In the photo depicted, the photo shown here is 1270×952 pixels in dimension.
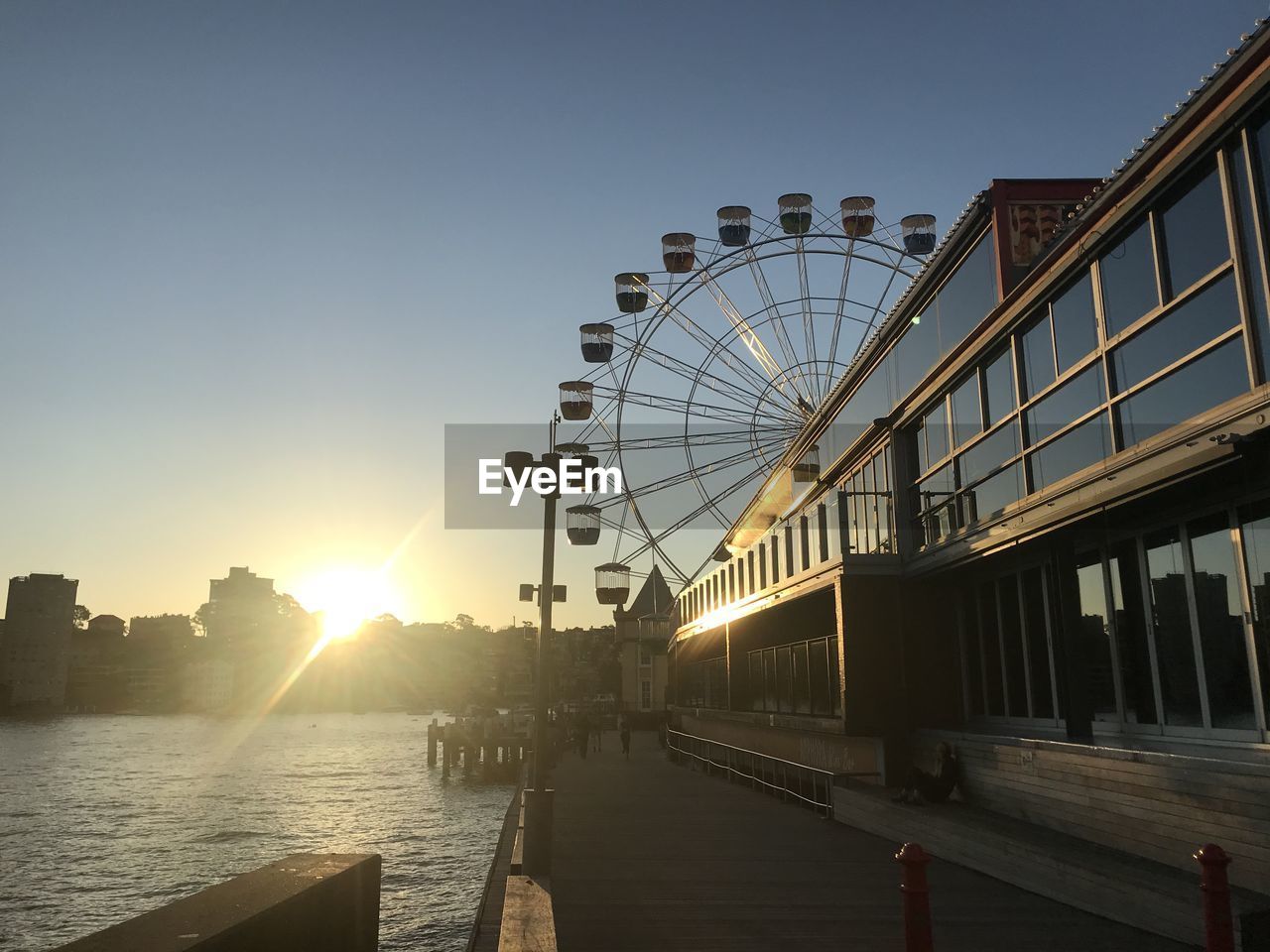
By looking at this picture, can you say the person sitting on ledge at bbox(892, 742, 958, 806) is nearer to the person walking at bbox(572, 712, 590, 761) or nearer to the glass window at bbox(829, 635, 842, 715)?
the glass window at bbox(829, 635, 842, 715)

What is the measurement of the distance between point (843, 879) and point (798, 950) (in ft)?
10.1

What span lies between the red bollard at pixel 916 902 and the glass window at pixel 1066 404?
6.14 m

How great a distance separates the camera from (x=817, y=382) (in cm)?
2969

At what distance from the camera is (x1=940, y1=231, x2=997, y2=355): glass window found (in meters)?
13.2

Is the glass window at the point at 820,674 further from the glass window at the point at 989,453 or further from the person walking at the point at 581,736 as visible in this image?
the person walking at the point at 581,736

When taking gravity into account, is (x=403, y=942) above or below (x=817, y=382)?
below

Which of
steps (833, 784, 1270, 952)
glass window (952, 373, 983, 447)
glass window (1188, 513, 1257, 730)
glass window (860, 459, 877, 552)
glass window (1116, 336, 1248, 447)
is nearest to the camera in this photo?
steps (833, 784, 1270, 952)

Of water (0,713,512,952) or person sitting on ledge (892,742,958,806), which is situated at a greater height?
person sitting on ledge (892,742,958,806)

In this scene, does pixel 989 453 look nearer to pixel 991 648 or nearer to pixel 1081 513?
pixel 1081 513

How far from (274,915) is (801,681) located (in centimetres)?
1611

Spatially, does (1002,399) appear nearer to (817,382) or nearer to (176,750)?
(817,382)

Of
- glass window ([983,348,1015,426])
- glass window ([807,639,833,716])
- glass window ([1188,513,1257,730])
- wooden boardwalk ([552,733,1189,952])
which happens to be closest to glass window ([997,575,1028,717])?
glass window ([983,348,1015,426])

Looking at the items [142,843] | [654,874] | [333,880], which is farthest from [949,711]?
[142,843]

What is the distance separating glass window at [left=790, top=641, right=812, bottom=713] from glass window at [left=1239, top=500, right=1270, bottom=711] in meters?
11.4
